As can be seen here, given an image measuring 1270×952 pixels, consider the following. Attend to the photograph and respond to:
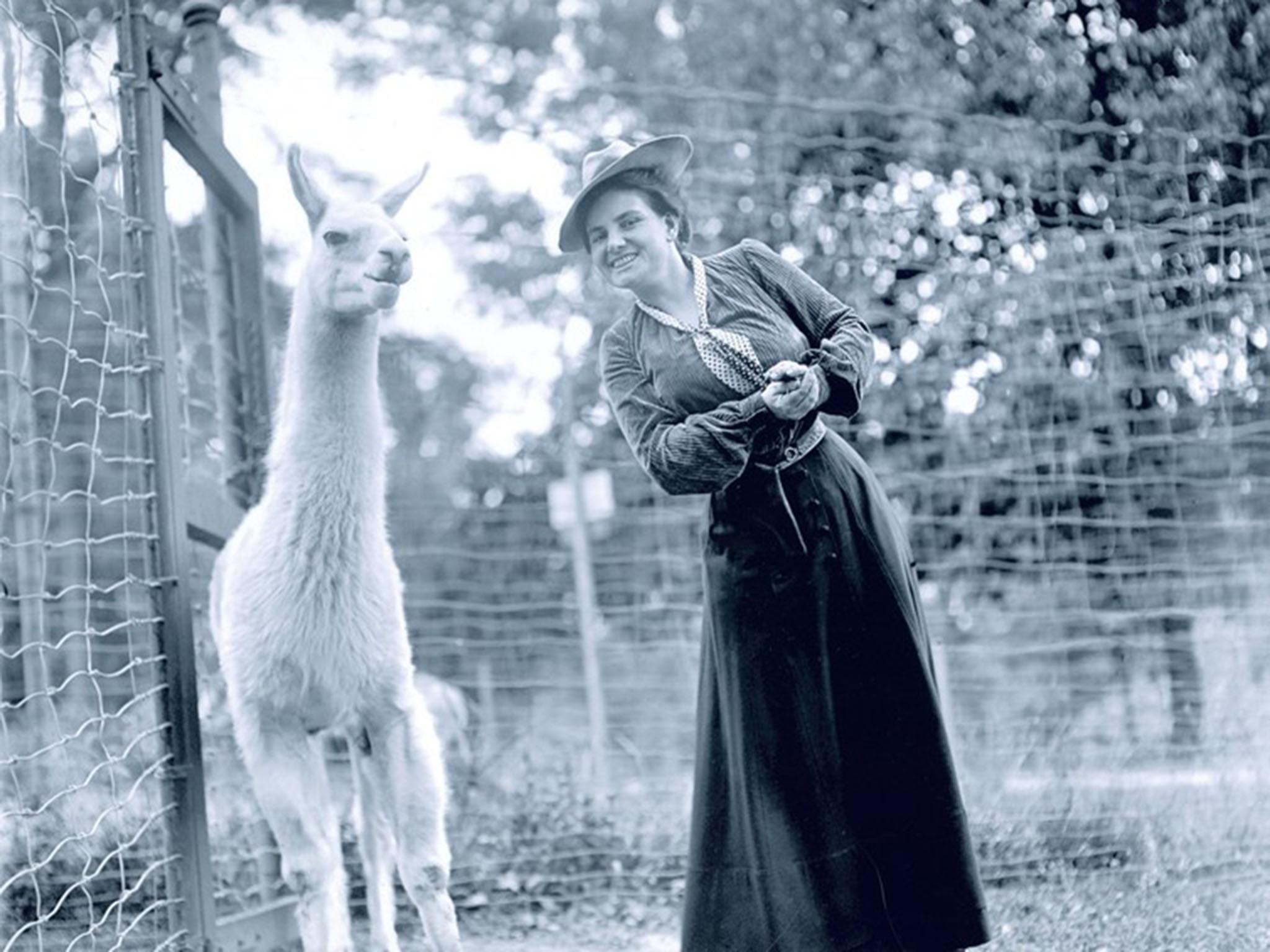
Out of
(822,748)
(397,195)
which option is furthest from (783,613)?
(397,195)

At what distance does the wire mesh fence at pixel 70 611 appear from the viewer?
3199 millimetres

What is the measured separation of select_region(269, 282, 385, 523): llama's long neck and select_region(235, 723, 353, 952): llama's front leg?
570 mm

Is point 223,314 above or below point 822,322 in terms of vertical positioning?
above

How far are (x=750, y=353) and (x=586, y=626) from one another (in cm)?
345

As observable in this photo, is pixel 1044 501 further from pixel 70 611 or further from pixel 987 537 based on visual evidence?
pixel 70 611

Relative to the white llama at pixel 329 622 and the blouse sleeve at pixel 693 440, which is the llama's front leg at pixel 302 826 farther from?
the blouse sleeve at pixel 693 440

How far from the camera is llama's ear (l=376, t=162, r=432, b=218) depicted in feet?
11.6

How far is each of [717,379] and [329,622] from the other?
112 centimetres

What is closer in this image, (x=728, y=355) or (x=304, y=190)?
(x=728, y=355)

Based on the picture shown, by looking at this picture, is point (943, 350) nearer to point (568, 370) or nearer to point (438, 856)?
point (568, 370)

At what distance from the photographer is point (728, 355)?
2.99 m

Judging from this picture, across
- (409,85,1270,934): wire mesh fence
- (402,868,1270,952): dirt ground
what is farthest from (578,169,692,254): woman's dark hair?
(409,85,1270,934): wire mesh fence

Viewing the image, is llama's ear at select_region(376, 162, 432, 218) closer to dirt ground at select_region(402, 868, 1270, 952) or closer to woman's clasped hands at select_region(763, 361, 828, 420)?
woman's clasped hands at select_region(763, 361, 828, 420)

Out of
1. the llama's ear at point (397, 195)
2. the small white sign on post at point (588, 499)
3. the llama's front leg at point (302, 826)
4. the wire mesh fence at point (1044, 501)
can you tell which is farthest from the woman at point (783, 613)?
the small white sign on post at point (588, 499)
